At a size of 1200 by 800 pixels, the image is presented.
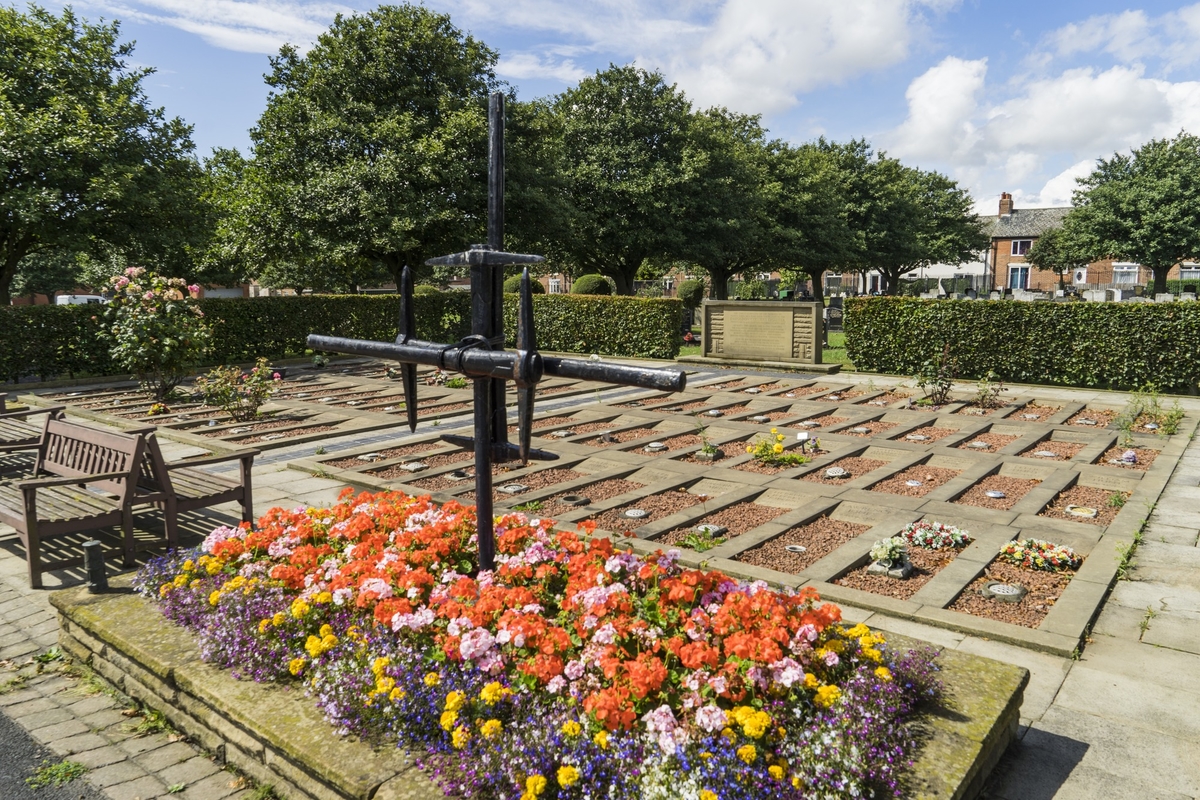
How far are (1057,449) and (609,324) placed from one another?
12934 mm

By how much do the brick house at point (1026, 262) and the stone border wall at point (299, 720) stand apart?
71.4 m

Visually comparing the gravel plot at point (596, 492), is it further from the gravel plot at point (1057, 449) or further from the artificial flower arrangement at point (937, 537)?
the gravel plot at point (1057, 449)

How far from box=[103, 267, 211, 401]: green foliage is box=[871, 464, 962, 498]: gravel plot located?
38.3 ft

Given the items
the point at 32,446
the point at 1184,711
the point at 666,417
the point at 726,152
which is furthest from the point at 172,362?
the point at 726,152

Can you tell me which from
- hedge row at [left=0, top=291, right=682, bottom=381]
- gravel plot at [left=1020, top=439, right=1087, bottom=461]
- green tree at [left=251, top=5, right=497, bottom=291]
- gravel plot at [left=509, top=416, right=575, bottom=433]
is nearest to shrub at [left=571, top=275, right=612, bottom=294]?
hedge row at [left=0, top=291, right=682, bottom=381]

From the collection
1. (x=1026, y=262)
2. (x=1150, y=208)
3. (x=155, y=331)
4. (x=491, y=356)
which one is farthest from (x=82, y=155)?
(x=1026, y=262)

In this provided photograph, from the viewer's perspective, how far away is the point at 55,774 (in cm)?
348

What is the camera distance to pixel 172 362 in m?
13.8

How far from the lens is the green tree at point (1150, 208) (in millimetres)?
40062

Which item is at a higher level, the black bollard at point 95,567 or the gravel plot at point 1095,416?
the black bollard at point 95,567

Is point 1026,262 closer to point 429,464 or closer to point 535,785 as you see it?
point 429,464

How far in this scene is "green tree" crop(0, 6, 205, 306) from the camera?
1798 cm

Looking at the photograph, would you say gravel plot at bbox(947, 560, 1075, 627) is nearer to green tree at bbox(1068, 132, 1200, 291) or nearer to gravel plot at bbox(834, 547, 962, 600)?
gravel plot at bbox(834, 547, 962, 600)

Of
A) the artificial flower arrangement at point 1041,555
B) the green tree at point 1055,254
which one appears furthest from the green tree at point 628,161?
the green tree at point 1055,254
